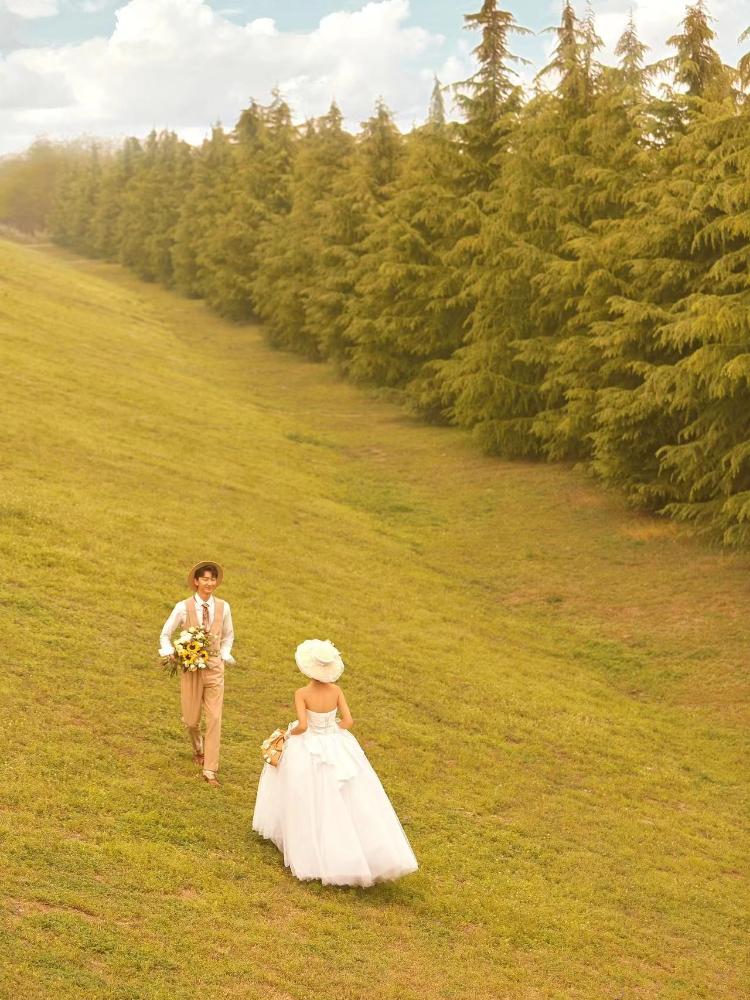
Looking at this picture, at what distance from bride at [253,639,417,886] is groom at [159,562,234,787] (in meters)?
1.35

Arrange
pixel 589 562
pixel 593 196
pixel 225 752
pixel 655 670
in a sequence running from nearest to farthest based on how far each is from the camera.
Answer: pixel 225 752
pixel 655 670
pixel 589 562
pixel 593 196

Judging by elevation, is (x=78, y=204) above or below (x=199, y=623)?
above

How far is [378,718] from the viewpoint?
14.8 meters

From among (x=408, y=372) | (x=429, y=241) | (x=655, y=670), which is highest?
(x=429, y=241)

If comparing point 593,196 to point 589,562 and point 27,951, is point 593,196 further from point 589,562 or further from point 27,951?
point 27,951

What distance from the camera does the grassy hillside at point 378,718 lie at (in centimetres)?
859

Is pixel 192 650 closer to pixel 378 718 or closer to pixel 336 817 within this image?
pixel 336 817

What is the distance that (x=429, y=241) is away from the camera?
40656 mm

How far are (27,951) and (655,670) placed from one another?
13885 mm

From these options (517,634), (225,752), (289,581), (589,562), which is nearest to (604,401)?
(589,562)

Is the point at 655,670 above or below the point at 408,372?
below

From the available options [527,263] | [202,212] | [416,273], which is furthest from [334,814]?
[202,212]

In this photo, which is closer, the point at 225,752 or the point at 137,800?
the point at 137,800

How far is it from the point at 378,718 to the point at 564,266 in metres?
17.0
